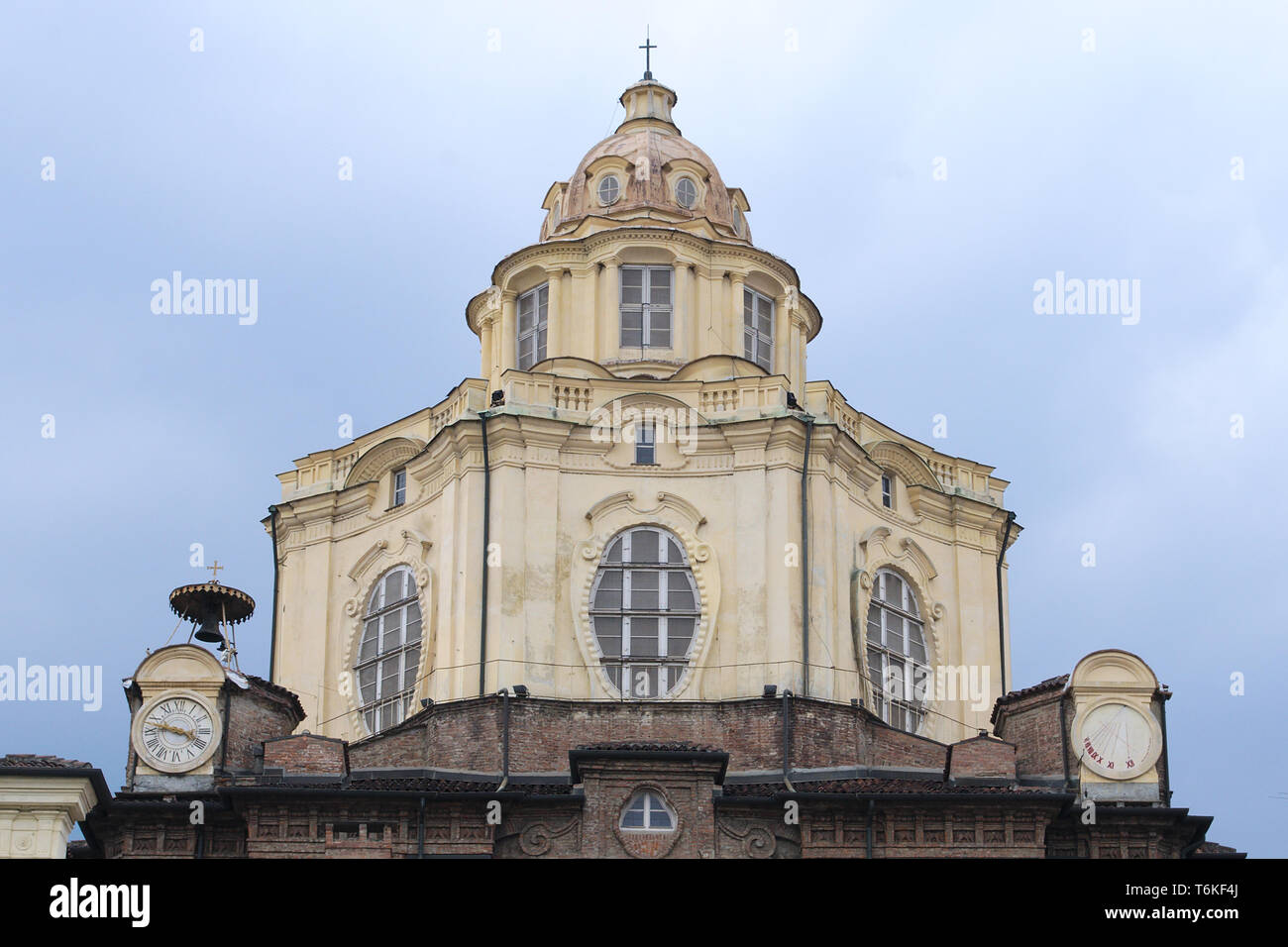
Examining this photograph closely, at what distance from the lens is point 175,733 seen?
1918 inches

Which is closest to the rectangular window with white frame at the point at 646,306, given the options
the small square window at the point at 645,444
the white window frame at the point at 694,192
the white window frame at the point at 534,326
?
the white window frame at the point at 534,326

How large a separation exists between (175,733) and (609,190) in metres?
19.3

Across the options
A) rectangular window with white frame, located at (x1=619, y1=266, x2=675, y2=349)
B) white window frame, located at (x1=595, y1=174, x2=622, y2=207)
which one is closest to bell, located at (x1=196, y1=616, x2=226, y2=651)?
rectangular window with white frame, located at (x1=619, y1=266, x2=675, y2=349)

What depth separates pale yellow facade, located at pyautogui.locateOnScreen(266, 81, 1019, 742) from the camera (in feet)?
170

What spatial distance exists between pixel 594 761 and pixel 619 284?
16037 mm

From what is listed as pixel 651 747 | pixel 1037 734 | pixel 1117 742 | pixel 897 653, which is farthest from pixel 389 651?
pixel 1117 742

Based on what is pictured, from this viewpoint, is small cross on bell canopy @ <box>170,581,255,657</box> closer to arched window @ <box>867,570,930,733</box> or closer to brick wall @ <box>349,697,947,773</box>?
brick wall @ <box>349,697,947,773</box>

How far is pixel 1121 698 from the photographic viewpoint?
4859 centimetres

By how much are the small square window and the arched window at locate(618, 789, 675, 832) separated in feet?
33.1

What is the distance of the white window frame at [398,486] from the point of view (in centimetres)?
5588

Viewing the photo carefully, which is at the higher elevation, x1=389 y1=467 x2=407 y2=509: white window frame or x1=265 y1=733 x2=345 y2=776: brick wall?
x1=389 y1=467 x2=407 y2=509: white window frame
